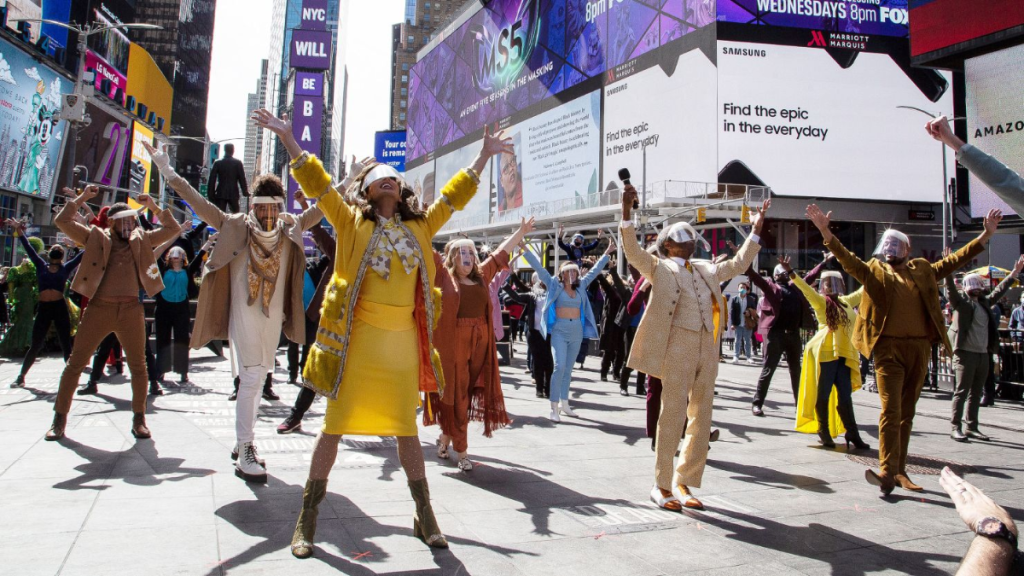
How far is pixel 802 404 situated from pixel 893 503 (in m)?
2.54

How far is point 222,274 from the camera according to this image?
4.82 meters

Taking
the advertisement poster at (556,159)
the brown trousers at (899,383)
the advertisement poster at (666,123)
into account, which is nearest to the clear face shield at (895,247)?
the brown trousers at (899,383)

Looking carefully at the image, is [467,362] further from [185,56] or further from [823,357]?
[185,56]

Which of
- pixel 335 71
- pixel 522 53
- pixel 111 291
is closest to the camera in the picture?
pixel 111 291

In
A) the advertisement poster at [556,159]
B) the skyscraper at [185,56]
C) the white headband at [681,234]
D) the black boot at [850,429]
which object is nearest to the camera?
the white headband at [681,234]

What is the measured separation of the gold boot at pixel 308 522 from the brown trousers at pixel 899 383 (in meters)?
3.95

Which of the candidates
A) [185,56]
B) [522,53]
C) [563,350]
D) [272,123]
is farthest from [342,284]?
[185,56]

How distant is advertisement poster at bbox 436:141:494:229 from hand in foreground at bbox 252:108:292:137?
171 feet

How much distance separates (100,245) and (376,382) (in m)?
3.67

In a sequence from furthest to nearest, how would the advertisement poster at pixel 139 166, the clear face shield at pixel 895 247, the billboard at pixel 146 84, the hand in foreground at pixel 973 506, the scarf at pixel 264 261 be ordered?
the billboard at pixel 146 84
the advertisement poster at pixel 139 166
the clear face shield at pixel 895 247
the scarf at pixel 264 261
the hand in foreground at pixel 973 506

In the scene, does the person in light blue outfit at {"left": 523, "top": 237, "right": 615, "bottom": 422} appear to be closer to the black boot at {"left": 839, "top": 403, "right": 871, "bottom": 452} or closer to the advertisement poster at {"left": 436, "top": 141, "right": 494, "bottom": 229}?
the black boot at {"left": 839, "top": 403, "right": 871, "bottom": 452}

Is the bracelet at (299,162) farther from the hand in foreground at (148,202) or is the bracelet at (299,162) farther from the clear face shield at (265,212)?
the hand in foreground at (148,202)

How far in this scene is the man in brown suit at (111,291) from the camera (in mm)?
5754

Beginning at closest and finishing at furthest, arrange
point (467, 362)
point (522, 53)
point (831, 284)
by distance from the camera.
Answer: point (467, 362)
point (831, 284)
point (522, 53)
